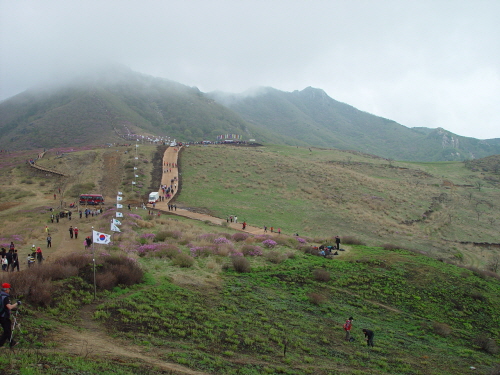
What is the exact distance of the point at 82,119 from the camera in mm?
123000

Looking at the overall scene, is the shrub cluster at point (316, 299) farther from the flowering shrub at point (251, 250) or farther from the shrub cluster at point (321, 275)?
the flowering shrub at point (251, 250)

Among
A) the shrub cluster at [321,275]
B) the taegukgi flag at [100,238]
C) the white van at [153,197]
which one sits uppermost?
the taegukgi flag at [100,238]

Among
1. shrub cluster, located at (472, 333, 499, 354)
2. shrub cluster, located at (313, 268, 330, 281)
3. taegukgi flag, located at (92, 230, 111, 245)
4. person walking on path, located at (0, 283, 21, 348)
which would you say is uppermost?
taegukgi flag, located at (92, 230, 111, 245)

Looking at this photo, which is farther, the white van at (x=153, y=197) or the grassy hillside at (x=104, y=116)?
the grassy hillside at (x=104, y=116)

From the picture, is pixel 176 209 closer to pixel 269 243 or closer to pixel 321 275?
pixel 269 243

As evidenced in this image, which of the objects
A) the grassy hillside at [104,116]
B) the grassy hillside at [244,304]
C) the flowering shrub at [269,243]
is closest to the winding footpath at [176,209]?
the grassy hillside at [244,304]

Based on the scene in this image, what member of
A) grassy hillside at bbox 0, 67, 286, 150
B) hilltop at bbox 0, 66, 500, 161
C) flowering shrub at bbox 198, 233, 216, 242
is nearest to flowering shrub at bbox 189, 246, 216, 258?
flowering shrub at bbox 198, 233, 216, 242

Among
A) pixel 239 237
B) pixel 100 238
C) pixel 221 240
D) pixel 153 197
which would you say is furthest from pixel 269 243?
pixel 153 197

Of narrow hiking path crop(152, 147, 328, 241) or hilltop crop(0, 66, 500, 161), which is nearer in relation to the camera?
narrow hiking path crop(152, 147, 328, 241)

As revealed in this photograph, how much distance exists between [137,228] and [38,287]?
1653cm

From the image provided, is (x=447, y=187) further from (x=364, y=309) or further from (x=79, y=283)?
(x=79, y=283)

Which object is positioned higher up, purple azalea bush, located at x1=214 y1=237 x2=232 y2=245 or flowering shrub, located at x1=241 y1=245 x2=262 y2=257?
purple azalea bush, located at x1=214 y1=237 x2=232 y2=245

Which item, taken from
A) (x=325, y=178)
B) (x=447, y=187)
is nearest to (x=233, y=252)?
(x=325, y=178)

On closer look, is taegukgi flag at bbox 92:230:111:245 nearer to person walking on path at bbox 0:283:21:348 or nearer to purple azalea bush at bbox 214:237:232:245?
person walking on path at bbox 0:283:21:348
